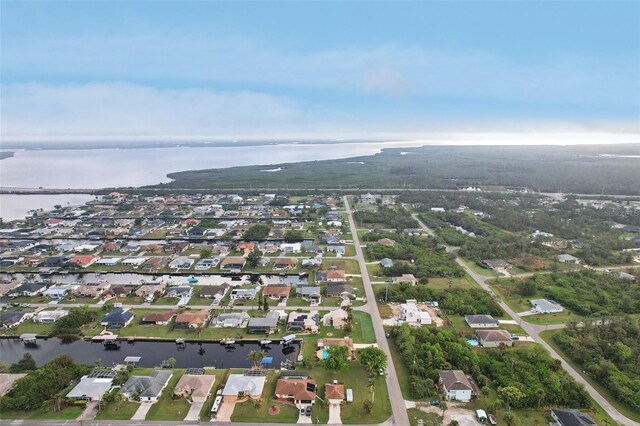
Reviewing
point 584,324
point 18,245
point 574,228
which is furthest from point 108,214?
point 574,228

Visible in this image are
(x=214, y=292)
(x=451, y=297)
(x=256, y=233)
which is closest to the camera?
(x=451, y=297)

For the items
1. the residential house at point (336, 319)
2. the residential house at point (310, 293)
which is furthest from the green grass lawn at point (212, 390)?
the residential house at point (310, 293)

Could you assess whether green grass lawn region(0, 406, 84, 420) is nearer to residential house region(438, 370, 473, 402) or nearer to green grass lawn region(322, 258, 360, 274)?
residential house region(438, 370, 473, 402)

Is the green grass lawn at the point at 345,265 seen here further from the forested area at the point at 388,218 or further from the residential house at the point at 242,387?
the residential house at the point at 242,387

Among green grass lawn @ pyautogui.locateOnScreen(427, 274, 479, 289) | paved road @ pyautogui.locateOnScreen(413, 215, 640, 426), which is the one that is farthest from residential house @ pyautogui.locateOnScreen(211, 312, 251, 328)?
paved road @ pyautogui.locateOnScreen(413, 215, 640, 426)

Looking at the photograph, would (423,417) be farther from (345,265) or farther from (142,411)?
(345,265)

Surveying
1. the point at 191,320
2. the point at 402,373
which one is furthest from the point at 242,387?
the point at 402,373
